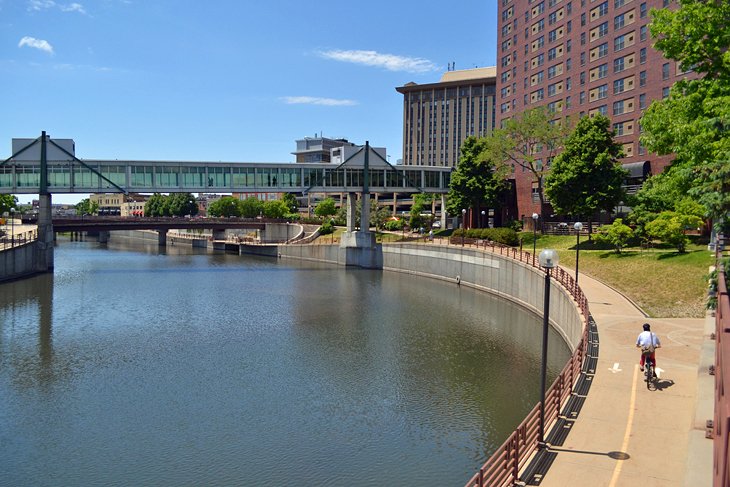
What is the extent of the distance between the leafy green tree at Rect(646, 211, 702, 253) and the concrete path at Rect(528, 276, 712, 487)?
828 inches

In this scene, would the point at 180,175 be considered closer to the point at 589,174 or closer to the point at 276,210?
the point at 276,210

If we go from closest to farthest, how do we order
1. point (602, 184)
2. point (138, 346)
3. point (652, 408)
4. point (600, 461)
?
point (600, 461)
point (652, 408)
point (138, 346)
point (602, 184)

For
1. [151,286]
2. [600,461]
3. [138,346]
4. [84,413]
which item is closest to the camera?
[600,461]

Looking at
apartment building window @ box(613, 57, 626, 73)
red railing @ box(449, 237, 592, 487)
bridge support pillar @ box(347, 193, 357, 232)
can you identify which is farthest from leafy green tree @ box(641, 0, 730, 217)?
bridge support pillar @ box(347, 193, 357, 232)

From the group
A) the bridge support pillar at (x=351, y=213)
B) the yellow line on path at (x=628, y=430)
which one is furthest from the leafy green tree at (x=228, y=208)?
the yellow line on path at (x=628, y=430)

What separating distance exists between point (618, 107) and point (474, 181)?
69.0ft

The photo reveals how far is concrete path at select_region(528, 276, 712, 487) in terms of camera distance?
14219mm

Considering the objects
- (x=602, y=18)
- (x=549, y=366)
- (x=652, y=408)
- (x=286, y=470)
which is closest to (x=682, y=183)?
(x=549, y=366)

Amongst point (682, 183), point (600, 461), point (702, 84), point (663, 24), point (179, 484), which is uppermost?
point (663, 24)

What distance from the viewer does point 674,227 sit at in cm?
4650

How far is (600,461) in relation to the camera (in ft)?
49.5

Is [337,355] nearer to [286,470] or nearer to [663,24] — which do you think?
[286,470]

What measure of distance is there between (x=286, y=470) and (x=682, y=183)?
26541 mm

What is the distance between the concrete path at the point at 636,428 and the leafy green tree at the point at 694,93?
→ 8.86 meters
